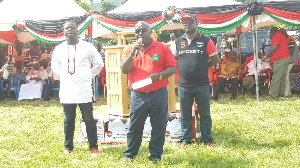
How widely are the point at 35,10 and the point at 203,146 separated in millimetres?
9266

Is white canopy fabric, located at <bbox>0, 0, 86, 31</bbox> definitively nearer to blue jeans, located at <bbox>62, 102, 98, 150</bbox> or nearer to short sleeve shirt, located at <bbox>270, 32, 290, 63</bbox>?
short sleeve shirt, located at <bbox>270, 32, 290, 63</bbox>

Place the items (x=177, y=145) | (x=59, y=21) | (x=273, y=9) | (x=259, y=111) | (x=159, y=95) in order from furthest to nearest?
(x=59, y=21) → (x=273, y=9) → (x=259, y=111) → (x=177, y=145) → (x=159, y=95)

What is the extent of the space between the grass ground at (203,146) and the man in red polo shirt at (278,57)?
122cm

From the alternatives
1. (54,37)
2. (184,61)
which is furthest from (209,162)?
(54,37)

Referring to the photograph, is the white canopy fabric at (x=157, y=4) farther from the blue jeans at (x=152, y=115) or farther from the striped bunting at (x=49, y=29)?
the blue jeans at (x=152, y=115)

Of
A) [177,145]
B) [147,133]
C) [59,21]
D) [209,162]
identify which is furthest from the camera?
[59,21]

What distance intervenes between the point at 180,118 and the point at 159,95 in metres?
1.63

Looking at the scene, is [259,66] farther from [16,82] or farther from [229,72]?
[16,82]

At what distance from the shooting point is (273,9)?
30.0ft

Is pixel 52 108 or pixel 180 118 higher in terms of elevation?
pixel 180 118

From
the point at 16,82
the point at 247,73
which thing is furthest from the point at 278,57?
the point at 16,82

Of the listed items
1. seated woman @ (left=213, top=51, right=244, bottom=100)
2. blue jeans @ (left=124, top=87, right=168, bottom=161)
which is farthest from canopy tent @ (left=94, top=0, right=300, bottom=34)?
blue jeans @ (left=124, top=87, right=168, bottom=161)

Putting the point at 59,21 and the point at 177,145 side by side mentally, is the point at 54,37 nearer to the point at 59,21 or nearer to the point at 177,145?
the point at 59,21

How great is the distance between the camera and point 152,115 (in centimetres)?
421
